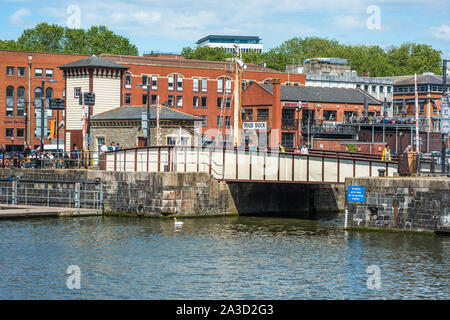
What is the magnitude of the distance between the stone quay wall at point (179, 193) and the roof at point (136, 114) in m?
8.50

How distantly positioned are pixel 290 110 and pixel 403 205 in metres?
52.2

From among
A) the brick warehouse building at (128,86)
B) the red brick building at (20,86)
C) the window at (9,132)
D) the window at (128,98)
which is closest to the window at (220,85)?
the brick warehouse building at (128,86)

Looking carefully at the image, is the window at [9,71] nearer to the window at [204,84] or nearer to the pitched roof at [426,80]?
the window at [204,84]

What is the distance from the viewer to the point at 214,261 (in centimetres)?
3075

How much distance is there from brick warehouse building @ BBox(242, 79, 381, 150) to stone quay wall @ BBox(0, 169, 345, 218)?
32647 mm

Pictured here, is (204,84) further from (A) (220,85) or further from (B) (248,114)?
(B) (248,114)

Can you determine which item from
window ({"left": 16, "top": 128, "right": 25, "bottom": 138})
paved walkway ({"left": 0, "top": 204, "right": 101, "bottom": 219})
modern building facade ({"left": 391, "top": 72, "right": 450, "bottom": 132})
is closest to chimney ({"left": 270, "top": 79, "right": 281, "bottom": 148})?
modern building facade ({"left": 391, "top": 72, "right": 450, "bottom": 132})

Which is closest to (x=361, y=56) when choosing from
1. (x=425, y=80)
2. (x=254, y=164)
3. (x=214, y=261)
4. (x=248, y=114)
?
(x=425, y=80)

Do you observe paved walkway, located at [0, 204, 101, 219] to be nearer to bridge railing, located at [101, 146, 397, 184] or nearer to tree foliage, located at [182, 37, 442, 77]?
bridge railing, located at [101, 146, 397, 184]

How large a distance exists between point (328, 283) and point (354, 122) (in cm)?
6093

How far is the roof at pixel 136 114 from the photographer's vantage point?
55.0 metres

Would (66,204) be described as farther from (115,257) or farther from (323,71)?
(323,71)

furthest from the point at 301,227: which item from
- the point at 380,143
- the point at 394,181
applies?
the point at 380,143

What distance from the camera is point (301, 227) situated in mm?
42438
